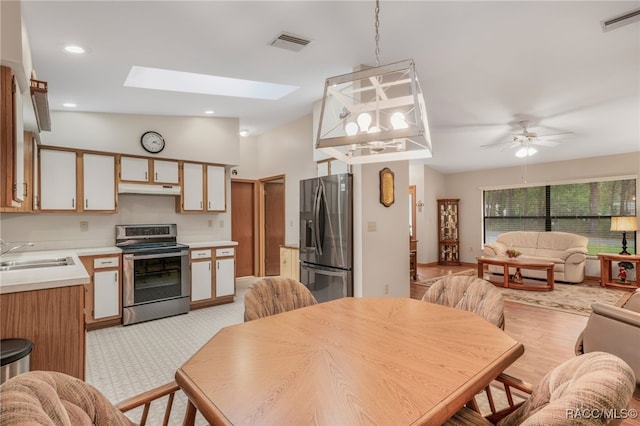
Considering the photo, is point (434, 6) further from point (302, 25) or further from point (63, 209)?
point (63, 209)

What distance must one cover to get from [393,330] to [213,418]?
928mm

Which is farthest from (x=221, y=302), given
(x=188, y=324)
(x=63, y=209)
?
(x=63, y=209)

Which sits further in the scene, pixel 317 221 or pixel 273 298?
pixel 317 221

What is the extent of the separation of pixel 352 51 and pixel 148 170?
9.88ft

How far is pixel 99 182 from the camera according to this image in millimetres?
4043

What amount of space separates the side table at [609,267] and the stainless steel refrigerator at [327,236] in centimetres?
514

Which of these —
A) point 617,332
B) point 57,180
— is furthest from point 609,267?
point 57,180

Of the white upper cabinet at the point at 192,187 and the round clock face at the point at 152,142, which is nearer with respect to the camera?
the round clock face at the point at 152,142

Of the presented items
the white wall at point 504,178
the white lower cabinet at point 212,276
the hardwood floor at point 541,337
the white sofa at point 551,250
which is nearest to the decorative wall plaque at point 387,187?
the hardwood floor at point 541,337

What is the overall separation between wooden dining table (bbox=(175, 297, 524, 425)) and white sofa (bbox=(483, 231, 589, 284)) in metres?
5.73

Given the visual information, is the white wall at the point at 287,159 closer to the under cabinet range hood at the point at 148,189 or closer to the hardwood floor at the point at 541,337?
the under cabinet range hood at the point at 148,189

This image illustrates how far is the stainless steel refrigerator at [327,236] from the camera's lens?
3728 mm

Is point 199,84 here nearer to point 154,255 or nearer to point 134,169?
point 134,169

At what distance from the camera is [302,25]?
8.54 ft
